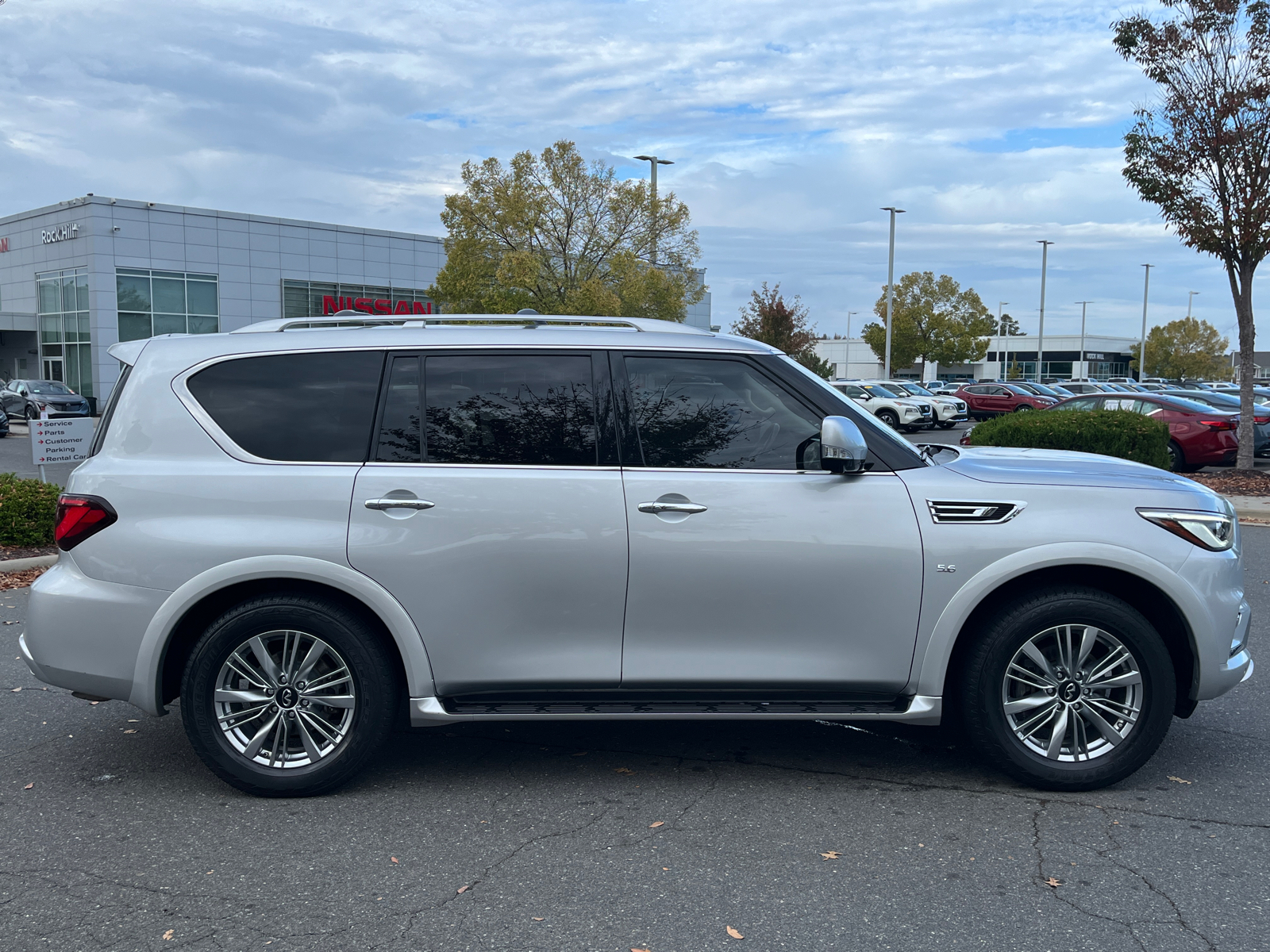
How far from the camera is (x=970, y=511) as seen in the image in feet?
13.8

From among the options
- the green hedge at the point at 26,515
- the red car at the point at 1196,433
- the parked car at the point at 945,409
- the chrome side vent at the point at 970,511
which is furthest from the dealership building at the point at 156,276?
the chrome side vent at the point at 970,511

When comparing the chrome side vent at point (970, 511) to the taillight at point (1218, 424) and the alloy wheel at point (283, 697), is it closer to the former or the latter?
the alloy wheel at point (283, 697)

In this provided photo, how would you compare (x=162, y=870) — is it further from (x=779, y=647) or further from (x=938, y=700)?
(x=938, y=700)

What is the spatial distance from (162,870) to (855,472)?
2.88 meters

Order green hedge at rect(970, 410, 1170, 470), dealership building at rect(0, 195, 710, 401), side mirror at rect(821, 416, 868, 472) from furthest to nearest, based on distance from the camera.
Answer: dealership building at rect(0, 195, 710, 401) < green hedge at rect(970, 410, 1170, 470) < side mirror at rect(821, 416, 868, 472)

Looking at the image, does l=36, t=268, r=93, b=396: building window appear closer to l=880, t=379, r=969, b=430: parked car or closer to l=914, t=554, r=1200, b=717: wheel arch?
l=880, t=379, r=969, b=430: parked car

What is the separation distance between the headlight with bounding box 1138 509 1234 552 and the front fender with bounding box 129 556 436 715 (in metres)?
2.94

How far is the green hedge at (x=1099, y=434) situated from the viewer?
14460 millimetres

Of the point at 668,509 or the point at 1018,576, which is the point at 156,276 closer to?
the point at 668,509

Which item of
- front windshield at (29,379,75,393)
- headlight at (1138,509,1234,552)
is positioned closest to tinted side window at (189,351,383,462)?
headlight at (1138,509,1234,552)

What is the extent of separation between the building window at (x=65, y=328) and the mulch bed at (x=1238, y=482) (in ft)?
131

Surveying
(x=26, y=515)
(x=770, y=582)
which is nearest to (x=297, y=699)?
(x=770, y=582)

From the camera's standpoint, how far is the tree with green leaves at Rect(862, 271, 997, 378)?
201 ft

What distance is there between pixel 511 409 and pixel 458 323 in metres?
Answer: 0.66
